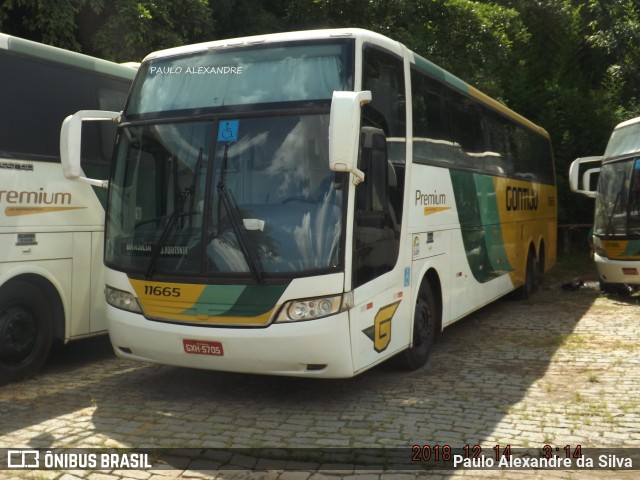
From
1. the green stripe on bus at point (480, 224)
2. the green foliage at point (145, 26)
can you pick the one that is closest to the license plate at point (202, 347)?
the green stripe on bus at point (480, 224)

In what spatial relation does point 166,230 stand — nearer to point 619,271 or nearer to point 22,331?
point 22,331

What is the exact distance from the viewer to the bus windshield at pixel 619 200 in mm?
13281

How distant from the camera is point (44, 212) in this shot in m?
7.69

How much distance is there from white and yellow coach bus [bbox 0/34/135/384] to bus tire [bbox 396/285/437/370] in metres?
3.46

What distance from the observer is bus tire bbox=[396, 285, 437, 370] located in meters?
7.97

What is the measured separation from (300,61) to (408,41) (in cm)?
1123

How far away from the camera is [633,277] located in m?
13.3

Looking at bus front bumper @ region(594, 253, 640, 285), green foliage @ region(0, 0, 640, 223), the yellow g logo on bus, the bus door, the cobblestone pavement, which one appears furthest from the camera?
green foliage @ region(0, 0, 640, 223)

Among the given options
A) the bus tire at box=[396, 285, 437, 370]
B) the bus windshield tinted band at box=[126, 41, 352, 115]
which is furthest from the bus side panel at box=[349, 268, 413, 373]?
the bus windshield tinted band at box=[126, 41, 352, 115]

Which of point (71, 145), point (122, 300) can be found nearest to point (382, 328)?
point (122, 300)

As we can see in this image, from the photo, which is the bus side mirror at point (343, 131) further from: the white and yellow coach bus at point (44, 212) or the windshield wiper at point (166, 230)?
the white and yellow coach bus at point (44, 212)

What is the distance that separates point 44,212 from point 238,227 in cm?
250

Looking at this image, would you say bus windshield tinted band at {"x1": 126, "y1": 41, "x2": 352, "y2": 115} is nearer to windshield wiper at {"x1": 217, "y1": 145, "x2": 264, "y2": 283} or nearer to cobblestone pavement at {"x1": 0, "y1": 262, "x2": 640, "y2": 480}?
windshield wiper at {"x1": 217, "y1": 145, "x2": 264, "y2": 283}

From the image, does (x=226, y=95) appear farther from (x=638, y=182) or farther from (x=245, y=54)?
(x=638, y=182)
